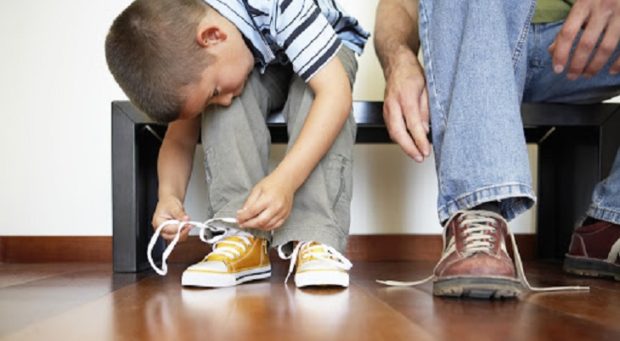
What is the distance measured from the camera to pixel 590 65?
3.12ft

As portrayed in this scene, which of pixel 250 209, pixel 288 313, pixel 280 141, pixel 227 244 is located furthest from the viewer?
pixel 280 141

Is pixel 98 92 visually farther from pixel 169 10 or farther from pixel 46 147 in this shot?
pixel 169 10

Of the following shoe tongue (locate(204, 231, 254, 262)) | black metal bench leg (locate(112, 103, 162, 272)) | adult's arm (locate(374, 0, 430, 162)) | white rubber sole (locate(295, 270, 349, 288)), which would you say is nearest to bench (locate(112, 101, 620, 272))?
black metal bench leg (locate(112, 103, 162, 272))

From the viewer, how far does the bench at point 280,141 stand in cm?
114

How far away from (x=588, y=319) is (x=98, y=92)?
1216mm

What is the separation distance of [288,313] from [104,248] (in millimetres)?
942

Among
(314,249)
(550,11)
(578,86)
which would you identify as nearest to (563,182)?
(578,86)

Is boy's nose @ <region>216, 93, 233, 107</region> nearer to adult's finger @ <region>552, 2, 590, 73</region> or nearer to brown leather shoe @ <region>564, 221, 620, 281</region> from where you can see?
adult's finger @ <region>552, 2, 590, 73</region>

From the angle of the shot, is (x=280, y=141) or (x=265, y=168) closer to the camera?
(x=265, y=168)

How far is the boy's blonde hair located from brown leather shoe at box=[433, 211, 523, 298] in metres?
0.42

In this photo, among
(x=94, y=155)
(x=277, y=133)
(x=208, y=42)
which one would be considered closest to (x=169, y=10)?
(x=208, y=42)

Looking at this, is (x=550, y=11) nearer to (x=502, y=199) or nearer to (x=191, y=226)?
(x=502, y=199)

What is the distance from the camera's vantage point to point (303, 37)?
973mm

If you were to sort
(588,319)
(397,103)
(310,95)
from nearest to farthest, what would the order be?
(588,319), (397,103), (310,95)
